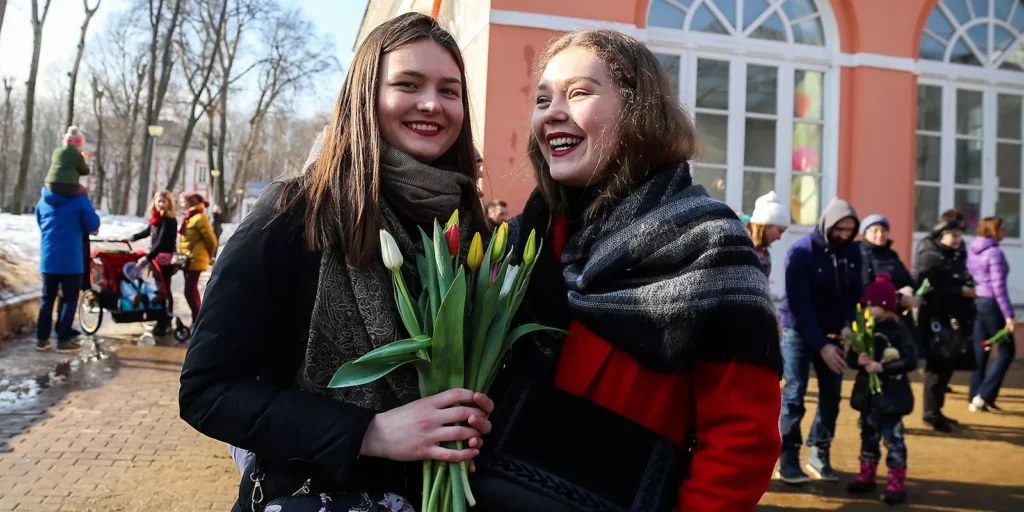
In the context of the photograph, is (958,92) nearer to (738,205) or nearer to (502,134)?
(738,205)

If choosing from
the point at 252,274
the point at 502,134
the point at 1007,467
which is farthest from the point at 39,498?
the point at 1007,467

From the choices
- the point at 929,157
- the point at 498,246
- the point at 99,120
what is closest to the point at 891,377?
the point at 498,246

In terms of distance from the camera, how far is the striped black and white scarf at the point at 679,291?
1539 mm

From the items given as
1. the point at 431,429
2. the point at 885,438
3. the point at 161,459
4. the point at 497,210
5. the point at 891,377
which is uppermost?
the point at 497,210

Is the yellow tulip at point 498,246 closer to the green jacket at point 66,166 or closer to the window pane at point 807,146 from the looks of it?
the green jacket at point 66,166

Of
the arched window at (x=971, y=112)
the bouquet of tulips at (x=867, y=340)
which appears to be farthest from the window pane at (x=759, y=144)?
the bouquet of tulips at (x=867, y=340)

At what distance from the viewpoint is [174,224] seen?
9.71 m

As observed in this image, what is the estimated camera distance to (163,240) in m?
9.52

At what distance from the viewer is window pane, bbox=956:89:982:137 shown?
1034 cm

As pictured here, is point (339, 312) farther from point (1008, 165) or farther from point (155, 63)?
point (155, 63)

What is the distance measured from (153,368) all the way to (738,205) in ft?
21.8

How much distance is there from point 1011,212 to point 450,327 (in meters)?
11.4

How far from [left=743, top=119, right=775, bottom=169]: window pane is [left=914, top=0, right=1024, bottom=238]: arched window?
83.2 inches

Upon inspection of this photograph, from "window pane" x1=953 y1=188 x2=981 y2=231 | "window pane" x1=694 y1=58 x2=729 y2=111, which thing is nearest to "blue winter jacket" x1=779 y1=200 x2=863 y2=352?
"window pane" x1=694 y1=58 x2=729 y2=111
